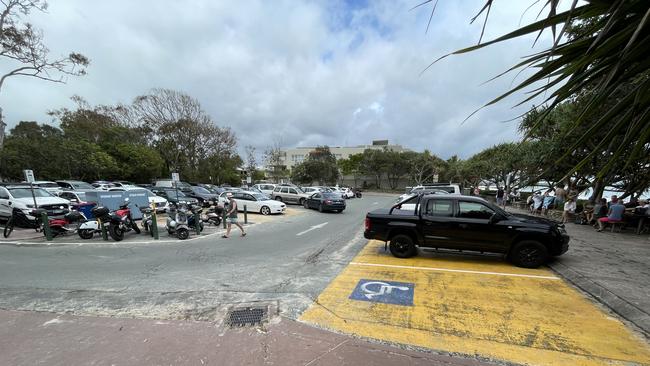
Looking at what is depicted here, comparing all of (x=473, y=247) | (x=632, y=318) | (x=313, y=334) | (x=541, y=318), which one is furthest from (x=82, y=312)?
(x=632, y=318)

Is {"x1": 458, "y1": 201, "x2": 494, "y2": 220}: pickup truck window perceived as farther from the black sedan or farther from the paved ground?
the black sedan

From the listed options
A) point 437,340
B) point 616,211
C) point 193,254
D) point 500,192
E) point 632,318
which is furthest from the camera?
point 500,192

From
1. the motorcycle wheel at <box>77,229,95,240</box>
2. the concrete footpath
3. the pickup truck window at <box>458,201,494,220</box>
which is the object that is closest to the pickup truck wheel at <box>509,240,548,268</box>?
the pickup truck window at <box>458,201,494,220</box>

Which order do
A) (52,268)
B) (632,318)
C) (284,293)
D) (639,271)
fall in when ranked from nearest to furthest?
(632,318) < (284,293) < (639,271) < (52,268)

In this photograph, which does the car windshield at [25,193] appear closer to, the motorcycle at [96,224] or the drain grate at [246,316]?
the motorcycle at [96,224]

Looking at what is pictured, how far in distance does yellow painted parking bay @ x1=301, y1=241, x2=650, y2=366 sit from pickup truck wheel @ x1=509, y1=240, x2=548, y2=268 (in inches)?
11.8

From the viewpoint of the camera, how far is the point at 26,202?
39.3 ft

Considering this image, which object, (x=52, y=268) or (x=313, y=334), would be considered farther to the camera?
(x=52, y=268)

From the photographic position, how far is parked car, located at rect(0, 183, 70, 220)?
1172 centimetres

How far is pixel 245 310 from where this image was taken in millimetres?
4445

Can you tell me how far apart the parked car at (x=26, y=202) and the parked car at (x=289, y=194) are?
48.2ft

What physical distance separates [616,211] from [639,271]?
6673mm

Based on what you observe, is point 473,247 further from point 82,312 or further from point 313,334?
point 82,312

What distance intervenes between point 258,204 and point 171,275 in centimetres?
1242
